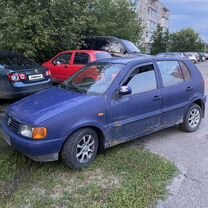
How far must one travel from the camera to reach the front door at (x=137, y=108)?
4.16 meters

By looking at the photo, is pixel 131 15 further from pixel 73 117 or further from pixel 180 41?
pixel 180 41

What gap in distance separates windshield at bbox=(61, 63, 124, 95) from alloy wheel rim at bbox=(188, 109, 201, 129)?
75.6 inches

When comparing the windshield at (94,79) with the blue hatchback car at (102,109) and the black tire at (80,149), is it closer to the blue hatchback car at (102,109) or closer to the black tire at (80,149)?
the blue hatchback car at (102,109)

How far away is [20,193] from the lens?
3.22 metres

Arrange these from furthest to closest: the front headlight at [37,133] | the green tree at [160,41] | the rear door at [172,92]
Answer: the green tree at [160,41]
the rear door at [172,92]
the front headlight at [37,133]

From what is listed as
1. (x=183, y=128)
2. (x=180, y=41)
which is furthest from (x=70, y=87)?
(x=180, y=41)

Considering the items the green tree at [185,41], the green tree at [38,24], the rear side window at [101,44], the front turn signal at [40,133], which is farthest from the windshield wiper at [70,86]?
the green tree at [185,41]

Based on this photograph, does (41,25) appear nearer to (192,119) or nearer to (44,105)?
(192,119)

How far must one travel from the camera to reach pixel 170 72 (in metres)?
5.05

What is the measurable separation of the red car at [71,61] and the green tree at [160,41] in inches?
1256

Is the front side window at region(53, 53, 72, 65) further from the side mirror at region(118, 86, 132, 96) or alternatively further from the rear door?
the side mirror at region(118, 86, 132, 96)

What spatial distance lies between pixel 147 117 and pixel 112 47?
759 cm

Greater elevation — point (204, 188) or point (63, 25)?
point (63, 25)

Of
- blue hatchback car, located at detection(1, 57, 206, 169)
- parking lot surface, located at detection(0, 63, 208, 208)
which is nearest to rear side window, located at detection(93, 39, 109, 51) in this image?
parking lot surface, located at detection(0, 63, 208, 208)
